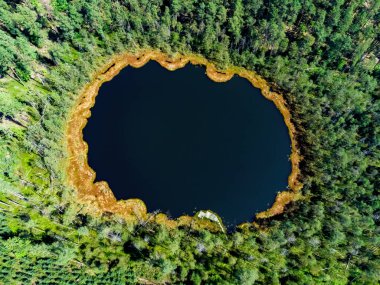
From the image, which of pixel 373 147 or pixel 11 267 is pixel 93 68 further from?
pixel 373 147

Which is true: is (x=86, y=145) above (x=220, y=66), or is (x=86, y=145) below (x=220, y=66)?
below

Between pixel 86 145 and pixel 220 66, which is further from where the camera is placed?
pixel 220 66

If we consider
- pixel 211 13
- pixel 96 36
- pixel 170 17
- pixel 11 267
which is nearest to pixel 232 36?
pixel 211 13

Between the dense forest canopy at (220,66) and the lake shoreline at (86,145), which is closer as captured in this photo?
the dense forest canopy at (220,66)
